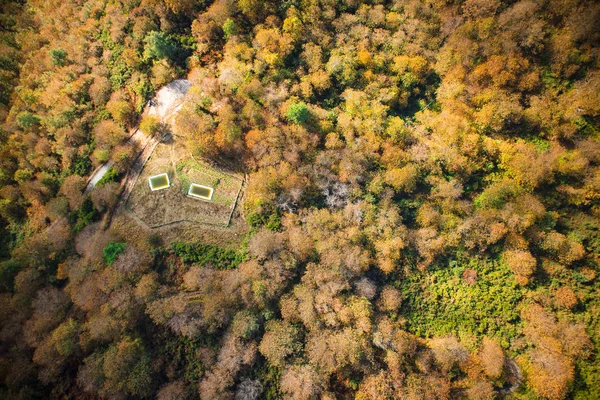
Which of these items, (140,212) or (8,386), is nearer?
(8,386)

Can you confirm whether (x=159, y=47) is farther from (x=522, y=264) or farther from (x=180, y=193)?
(x=522, y=264)

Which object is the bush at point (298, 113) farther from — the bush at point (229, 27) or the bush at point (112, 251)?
the bush at point (112, 251)

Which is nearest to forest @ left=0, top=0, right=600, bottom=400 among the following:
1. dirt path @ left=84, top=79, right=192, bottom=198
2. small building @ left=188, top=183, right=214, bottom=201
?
dirt path @ left=84, top=79, right=192, bottom=198

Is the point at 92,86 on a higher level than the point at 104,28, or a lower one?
lower

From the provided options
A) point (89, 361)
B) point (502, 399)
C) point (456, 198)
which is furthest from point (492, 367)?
point (89, 361)

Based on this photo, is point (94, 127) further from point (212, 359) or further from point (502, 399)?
point (502, 399)
